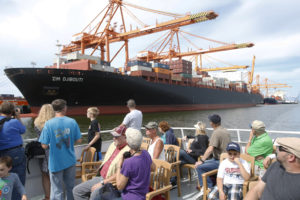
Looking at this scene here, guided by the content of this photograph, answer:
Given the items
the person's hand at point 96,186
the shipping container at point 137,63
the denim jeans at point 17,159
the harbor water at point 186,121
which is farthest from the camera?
the shipping container at point 137,63

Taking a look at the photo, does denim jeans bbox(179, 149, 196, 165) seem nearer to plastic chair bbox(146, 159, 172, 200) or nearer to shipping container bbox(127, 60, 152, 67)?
plastic chair bbox(146, 159, 172, 200)

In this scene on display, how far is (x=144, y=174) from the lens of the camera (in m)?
2.16

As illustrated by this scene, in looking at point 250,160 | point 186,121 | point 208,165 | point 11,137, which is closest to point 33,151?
point 11,137

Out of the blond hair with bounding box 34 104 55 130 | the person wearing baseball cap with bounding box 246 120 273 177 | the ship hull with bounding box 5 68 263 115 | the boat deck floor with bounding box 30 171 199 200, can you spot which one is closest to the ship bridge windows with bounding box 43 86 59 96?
the ship hull with bounding box 5 68 263 115

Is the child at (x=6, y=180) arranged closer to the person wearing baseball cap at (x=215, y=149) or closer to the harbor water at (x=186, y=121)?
the person wearing baseball cap at (x=215, y=149)

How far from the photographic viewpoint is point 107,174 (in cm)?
253

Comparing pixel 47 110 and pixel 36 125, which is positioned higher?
pixel 47 110

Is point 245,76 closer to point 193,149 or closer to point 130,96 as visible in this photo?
point 130,96

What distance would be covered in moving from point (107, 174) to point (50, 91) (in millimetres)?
19943

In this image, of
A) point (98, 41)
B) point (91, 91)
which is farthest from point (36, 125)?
point (98, 41)

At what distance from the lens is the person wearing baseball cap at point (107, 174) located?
2432mm

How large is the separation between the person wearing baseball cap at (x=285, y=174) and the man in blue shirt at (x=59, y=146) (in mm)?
2380

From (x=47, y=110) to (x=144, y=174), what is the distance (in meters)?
1.89

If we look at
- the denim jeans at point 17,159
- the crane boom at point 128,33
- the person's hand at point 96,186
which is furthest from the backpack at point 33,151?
the crane boom at point 128,33
